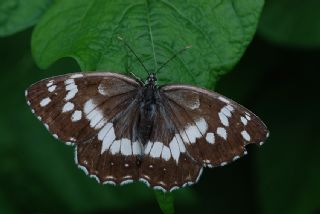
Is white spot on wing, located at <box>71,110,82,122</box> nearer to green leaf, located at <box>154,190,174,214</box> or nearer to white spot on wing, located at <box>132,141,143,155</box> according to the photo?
white spot on wing, located at <box>132,141,143,155</box>

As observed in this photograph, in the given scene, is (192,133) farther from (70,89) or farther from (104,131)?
(70,89)

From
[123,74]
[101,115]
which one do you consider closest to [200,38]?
[123,74]

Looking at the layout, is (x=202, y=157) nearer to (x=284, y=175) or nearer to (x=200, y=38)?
(x=200, y=38)

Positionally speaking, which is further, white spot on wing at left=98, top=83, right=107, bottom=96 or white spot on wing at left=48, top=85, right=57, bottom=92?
white spot on wing at left=98, top=83, right=107, bottom=96

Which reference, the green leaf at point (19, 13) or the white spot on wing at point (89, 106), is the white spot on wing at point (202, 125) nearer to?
the white spot on wing at point (89, 106)

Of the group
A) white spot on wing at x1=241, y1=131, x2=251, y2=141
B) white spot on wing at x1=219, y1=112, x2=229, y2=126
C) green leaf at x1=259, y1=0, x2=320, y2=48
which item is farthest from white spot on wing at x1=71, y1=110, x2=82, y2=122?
green leaf at x1=259, y1=0, x2=320, y2=48

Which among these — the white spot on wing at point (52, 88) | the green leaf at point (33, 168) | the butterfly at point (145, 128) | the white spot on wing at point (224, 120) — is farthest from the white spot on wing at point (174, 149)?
the green leaf at point (33, 168)

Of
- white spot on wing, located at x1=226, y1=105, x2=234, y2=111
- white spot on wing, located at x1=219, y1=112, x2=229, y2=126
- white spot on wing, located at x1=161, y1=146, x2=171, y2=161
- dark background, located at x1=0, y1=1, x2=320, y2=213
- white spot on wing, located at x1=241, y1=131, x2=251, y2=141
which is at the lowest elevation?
dark background, located at x1=0, y1=1, x2=320, y2=213

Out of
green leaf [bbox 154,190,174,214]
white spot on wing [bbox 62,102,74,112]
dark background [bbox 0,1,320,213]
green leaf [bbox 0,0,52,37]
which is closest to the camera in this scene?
green leaf [bbox 154,190,174,214]
